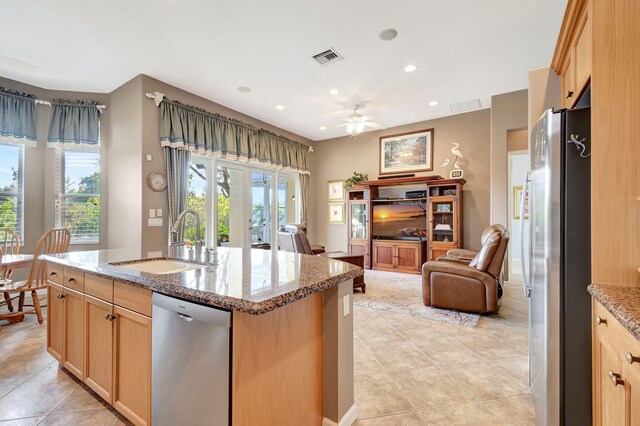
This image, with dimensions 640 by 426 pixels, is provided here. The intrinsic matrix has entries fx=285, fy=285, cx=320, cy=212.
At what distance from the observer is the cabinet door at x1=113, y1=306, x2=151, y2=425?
141cm

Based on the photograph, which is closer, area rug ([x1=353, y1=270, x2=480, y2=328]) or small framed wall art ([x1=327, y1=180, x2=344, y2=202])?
area rug ([x1=353, y1=270, x2=480, y2=328])

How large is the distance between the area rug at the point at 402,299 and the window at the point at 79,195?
4.18 metres

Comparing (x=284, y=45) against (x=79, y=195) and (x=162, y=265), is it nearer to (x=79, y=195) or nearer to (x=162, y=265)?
(x=162, y=265)

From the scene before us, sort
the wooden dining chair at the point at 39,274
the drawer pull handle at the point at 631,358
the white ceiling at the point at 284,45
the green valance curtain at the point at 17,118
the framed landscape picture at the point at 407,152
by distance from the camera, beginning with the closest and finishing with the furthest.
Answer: the drawer pull handle at the point at 631,358, the white ceiling at the point at 284,45, the wooden dining chair at the point at 39,274, the green valance curtain at the point at 17,118, the framed landscape picture at the point at 407,152

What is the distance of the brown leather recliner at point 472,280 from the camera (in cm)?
322

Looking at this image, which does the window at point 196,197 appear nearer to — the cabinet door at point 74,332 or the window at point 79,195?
the window at point 79,195

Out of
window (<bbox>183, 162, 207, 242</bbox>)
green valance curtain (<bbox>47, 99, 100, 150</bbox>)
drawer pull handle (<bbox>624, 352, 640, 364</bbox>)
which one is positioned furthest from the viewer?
window (<bbox>183, 162, 207, 242</bbox>)

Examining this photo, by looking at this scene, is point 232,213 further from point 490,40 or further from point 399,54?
point 490,40

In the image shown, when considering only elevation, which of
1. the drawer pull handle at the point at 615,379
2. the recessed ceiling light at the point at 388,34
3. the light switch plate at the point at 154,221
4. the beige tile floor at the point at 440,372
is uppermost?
the recessed ceiling light at the point at 388,34

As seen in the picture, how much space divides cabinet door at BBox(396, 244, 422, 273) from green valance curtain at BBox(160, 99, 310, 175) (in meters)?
3.02

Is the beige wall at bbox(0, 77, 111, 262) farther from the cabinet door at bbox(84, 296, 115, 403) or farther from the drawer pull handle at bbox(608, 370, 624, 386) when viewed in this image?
the drawer pull handle at bbox(608, 370, 624, 386)

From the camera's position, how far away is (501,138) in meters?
4.82

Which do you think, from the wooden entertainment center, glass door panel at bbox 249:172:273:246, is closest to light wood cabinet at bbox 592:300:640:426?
the wooden entertainment center

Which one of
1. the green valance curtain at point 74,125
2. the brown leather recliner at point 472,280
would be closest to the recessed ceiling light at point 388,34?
the brown leather recliner at point 472,280
